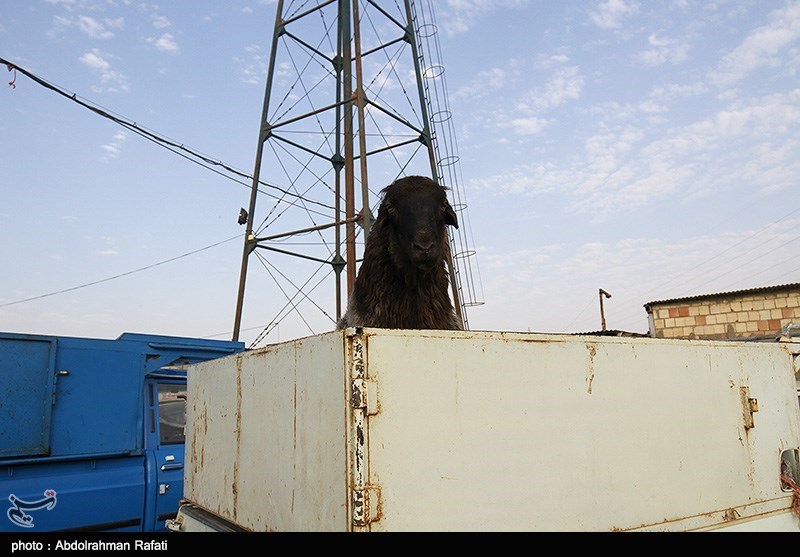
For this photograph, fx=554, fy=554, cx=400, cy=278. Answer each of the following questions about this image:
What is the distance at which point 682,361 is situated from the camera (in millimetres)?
2865

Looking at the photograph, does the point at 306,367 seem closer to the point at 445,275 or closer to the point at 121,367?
the point at 445,275

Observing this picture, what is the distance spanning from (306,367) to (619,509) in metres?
1.53

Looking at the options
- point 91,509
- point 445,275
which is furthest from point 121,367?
point 445,275

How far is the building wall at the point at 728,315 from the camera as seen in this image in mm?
14664

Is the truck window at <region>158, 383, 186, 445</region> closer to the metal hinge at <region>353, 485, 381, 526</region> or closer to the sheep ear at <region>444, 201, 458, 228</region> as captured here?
the sheep ear at <region>444, 201, 458, 228</region>

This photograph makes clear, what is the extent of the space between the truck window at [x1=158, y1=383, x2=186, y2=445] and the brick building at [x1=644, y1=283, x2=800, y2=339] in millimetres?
13411

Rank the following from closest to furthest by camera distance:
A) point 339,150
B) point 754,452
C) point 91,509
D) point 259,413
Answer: point 259,413
point 754,452
point 91,509
point 339,150

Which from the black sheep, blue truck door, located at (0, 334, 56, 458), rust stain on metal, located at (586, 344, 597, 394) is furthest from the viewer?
blue truck door, located at (0, 334, 56, 458)

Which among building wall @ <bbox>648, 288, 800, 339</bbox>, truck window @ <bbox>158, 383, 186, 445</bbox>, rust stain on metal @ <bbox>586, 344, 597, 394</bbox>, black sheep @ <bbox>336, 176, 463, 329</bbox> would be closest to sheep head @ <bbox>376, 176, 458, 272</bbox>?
black sheep @ <bbox>336, 176, 463, 329</bbox>

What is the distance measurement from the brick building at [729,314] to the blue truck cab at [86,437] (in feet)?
45.3

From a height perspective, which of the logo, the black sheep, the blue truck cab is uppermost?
the black sheep

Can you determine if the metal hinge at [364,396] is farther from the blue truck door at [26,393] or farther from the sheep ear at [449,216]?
the blue truck door at [26,393]

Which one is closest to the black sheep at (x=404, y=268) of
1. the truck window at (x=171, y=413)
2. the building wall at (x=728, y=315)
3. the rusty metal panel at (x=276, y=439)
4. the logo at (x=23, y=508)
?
the rusty metal panel at (x=276, y=439)

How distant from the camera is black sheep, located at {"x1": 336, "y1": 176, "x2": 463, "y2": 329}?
4.32 m
